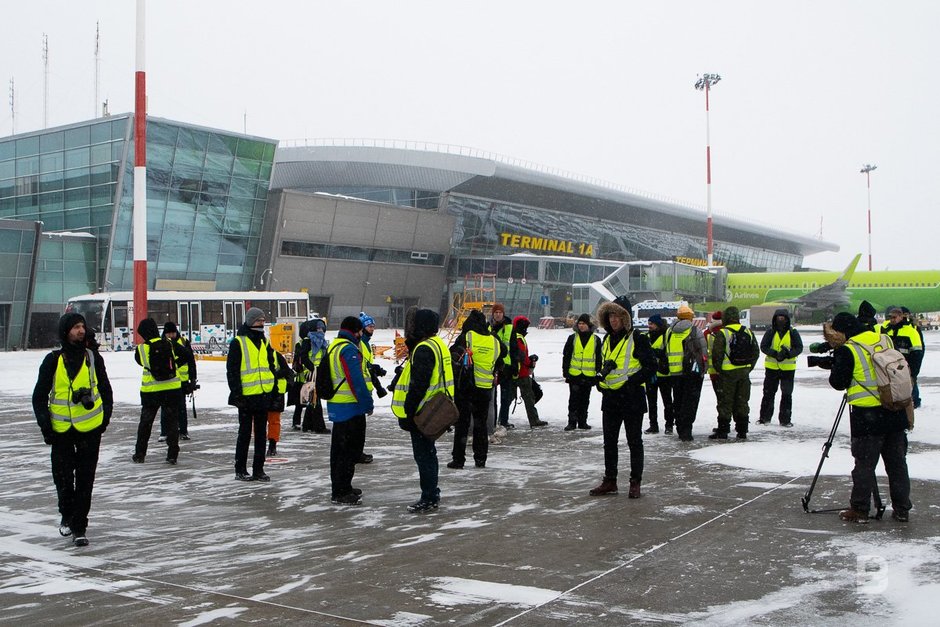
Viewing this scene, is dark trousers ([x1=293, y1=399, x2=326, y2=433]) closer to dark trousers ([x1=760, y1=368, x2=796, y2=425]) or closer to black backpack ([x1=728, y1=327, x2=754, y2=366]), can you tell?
black backpack ([x1=728, y1=327, x2=754, y2=366])

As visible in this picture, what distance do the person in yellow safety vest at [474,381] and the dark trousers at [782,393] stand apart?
4.70 meters

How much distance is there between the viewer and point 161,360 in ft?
33.6

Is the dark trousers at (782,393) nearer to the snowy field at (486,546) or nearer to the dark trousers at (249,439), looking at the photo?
the snowy field at (486,546)

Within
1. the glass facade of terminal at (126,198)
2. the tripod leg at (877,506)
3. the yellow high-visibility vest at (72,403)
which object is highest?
the glass facade of terminal at (126,198)

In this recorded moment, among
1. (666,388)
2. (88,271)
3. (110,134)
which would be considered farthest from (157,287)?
(666,388)

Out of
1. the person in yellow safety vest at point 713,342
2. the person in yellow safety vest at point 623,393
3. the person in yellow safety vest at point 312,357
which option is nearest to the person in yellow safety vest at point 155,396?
the person in yellow safety vest at point 312,357

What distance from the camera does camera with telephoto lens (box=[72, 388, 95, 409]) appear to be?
6555mm

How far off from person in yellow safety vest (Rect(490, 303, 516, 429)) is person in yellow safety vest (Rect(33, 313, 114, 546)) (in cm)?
562

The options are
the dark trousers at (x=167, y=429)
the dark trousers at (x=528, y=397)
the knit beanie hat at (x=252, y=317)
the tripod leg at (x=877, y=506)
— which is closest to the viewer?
the tripod leg at (x=877, y=506)

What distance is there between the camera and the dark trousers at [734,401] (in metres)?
11.6

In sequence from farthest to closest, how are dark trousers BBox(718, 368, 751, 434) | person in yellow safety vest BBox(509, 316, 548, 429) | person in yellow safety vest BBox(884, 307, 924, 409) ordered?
1. person in yellow safety vest BBox(884, 307, 924, 409)
2. person in yellow safety vest BBox(509, 316, 548, 429)
3. dark trousers BBox(718, 368, 751, 434)

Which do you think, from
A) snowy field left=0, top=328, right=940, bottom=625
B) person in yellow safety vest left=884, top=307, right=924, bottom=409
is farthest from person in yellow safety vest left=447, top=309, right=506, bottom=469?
person in yellow safety vest left=884, top=307, right=924, bottom=409

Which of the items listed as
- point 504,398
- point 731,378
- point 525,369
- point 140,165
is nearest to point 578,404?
point 525,369

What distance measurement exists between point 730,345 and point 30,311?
117ft
